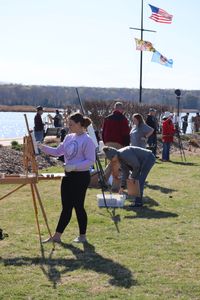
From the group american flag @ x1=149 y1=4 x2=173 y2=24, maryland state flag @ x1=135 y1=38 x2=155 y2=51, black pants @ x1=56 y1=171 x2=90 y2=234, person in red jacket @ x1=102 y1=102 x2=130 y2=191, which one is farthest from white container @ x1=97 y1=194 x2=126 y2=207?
maryland state flag @ x1=135 y1=38 x2=155 y2=51

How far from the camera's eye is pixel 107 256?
22.8ft

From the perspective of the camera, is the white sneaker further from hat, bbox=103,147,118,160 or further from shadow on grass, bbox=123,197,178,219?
hat, bbox=103,147,118,160

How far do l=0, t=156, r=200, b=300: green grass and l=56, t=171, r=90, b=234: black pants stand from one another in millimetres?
352

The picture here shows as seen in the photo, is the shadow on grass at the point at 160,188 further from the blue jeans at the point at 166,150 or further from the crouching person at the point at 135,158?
the blue jeans at the point at 166,150

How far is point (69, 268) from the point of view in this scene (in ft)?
21.1

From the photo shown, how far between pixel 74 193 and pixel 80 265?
1.09 m

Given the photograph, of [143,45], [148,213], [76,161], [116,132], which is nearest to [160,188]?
[116,132]

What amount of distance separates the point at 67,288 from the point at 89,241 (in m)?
1.95

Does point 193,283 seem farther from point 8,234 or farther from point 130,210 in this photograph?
point 130,210

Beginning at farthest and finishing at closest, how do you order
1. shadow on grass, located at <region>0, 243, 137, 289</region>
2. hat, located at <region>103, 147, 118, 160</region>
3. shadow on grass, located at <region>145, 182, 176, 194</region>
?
shadow on grass, located at <region>145, 182, 176, 194</region>
hat, located at <region>103, 147, 118, 160</region>
shadow on grass, located at <region>0, 243, 137, 289</region>

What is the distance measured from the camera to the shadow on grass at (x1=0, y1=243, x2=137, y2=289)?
6.03 meters

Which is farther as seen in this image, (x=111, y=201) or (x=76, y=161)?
(x=111, y=201)

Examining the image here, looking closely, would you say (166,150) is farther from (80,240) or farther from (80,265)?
(80,265)

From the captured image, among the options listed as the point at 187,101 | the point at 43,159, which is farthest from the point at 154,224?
the point at 187,101
